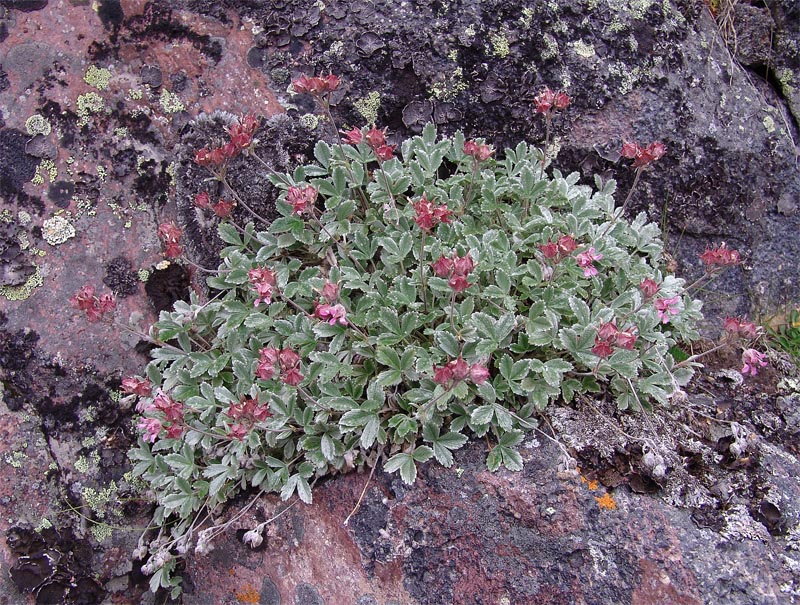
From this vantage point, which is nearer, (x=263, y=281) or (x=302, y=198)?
(x=263, y=281)

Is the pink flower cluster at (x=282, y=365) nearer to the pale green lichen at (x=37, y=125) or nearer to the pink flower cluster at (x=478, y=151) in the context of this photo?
the pink flower cluster at (x=478, y=151)

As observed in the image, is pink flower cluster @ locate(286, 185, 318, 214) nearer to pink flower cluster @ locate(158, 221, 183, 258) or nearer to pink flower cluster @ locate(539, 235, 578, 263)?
pink flower cluster @ locate(158, 221, 183, 258)

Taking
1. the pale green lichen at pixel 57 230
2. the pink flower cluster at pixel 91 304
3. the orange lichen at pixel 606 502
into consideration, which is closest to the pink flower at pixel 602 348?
the orange lichen at pixel 606 502

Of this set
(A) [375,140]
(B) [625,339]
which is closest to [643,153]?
(B) [625,339]

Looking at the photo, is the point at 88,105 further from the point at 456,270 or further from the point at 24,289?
the point at 456,270

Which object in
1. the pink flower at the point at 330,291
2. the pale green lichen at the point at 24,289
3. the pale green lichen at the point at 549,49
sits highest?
the pale green lichen at the point at 549,49

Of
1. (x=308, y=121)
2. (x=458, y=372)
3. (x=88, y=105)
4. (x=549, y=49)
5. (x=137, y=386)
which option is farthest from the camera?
(x=549, y=49)

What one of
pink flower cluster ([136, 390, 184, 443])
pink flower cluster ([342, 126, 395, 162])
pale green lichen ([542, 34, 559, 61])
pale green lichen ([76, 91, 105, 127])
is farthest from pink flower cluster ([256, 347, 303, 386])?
pale green lichen ([542, 34, 559, 61])
